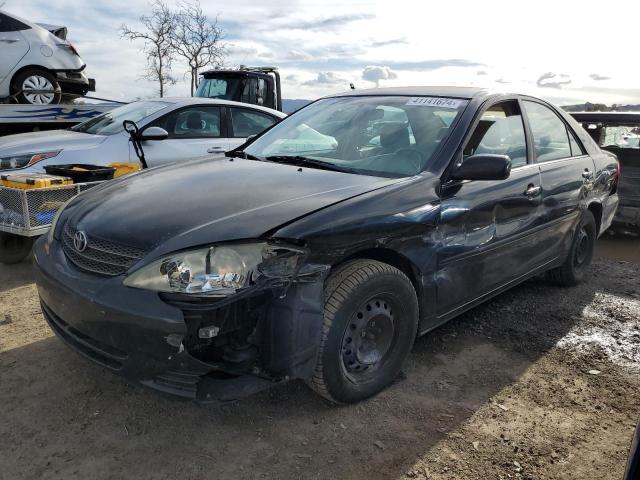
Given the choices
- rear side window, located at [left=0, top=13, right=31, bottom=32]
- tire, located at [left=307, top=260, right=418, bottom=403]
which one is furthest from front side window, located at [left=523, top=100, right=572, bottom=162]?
rear side window, located at [left=0, top=13, right=31, bottom=32]

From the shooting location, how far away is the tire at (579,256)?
450 centimetres

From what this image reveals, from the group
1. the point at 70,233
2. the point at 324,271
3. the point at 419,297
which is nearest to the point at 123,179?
the point at 70,233

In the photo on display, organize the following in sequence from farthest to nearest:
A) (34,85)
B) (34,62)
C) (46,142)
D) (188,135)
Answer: (34,85) < (34,62) < (188,135) < (46,142)

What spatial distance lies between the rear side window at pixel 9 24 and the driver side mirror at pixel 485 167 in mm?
8192

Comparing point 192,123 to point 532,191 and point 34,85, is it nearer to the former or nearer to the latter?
point 34,85

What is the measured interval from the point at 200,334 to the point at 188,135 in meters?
4.63

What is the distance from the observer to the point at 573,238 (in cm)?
441

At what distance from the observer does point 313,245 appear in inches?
92.1

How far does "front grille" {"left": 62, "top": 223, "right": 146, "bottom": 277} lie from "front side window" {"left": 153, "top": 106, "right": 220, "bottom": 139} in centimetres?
379

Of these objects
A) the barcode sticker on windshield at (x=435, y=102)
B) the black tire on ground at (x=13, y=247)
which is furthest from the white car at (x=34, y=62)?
the barcode sticker on windshield at (x=435, y=102)

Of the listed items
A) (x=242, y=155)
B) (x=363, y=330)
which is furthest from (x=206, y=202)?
(x=242, y=155)

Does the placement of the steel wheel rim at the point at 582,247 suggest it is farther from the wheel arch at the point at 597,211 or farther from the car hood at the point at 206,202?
the car hood at the point at 206,202

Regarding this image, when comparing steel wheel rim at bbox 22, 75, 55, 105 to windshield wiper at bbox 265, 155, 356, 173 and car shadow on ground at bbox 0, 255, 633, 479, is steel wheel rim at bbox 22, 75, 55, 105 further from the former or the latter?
windshield wiper at bbox 265, 155, 356, 173

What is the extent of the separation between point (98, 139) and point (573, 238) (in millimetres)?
4754
